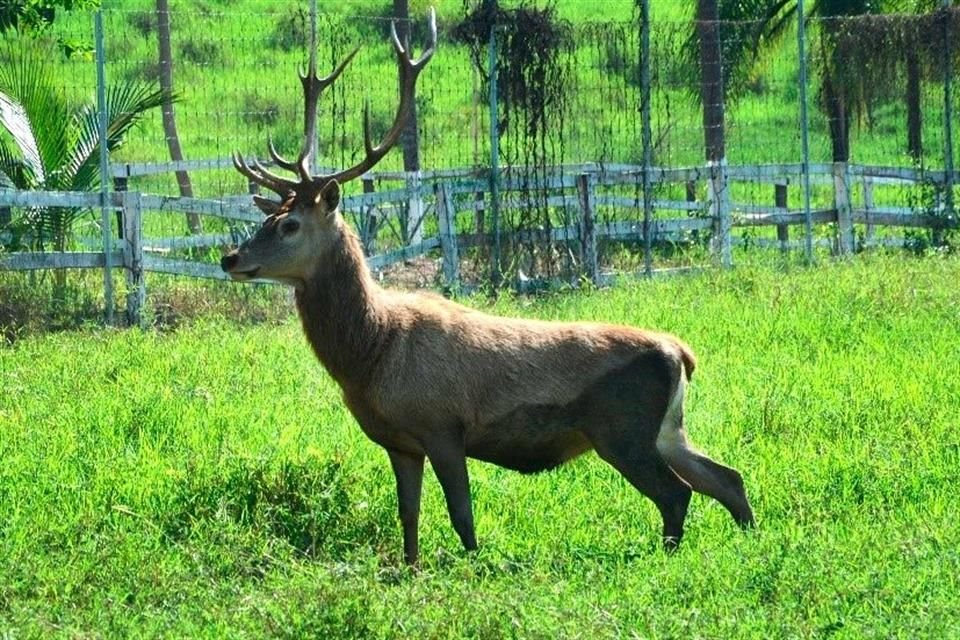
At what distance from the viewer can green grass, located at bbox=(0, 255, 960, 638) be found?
658cm

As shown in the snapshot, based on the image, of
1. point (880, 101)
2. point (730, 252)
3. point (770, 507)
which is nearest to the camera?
point (770, 507)

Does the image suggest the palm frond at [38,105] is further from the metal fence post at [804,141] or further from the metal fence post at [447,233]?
the metal fence post at [804,141]

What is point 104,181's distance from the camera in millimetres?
14109

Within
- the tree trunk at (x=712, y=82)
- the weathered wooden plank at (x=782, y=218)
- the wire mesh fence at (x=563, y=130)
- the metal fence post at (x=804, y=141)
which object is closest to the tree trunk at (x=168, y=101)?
the wire mesh fence at (x=563, y=130)

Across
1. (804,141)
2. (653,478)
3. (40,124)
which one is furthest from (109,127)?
(653,478)

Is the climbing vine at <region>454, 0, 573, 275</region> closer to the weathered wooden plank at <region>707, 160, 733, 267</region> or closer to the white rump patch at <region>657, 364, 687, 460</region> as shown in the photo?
the weathered wooden plank at <region>707, 160, 733, 267</region>

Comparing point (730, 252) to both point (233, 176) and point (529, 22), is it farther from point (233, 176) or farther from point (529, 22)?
point (233, 176)

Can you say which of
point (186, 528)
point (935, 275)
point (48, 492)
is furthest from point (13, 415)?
point (935, 275)

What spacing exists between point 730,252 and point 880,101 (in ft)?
14.8

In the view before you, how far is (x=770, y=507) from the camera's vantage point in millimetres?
8586

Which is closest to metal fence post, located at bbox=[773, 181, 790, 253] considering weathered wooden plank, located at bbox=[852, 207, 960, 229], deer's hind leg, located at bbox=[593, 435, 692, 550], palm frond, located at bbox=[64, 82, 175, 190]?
weathered wooden plank, located at bbox=[852, 207, 960, 229]

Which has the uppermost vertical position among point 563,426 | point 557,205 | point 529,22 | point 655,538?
point 529,22

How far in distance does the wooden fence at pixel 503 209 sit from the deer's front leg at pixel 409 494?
6428 mm

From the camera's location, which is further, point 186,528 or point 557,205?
point 557,205
